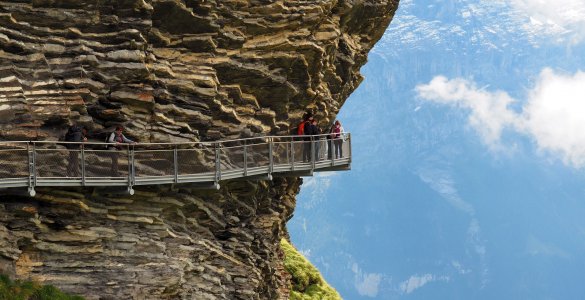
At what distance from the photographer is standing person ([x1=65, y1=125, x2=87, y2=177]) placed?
1312 inches

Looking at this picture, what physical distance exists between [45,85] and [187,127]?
5.03 metres

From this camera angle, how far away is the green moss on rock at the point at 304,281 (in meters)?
56.4

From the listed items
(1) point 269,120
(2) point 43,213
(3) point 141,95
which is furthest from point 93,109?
(1) point 269,120

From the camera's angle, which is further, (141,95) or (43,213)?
(141,95)

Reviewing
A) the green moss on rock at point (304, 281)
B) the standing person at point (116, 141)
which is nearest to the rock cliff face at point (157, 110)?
the standing person at point (116, 141)

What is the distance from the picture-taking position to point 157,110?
1487 inches

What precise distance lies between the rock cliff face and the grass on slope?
379 mm

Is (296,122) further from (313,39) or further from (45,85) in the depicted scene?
(45,85)

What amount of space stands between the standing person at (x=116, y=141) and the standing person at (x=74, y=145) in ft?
2.58

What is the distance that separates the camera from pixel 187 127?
1511 inches

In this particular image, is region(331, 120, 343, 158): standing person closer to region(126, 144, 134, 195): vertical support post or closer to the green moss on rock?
region(126, 144, 134, 195): vertical support post

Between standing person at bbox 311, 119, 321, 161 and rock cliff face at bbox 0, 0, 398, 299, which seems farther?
standing person at bbox 311, 119, 321, 161

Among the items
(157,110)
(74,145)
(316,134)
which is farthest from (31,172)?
(316,134)

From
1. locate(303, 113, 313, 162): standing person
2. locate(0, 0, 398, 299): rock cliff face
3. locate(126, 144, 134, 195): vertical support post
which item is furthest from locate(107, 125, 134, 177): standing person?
locate(303, 113, 313, 162): standing person
